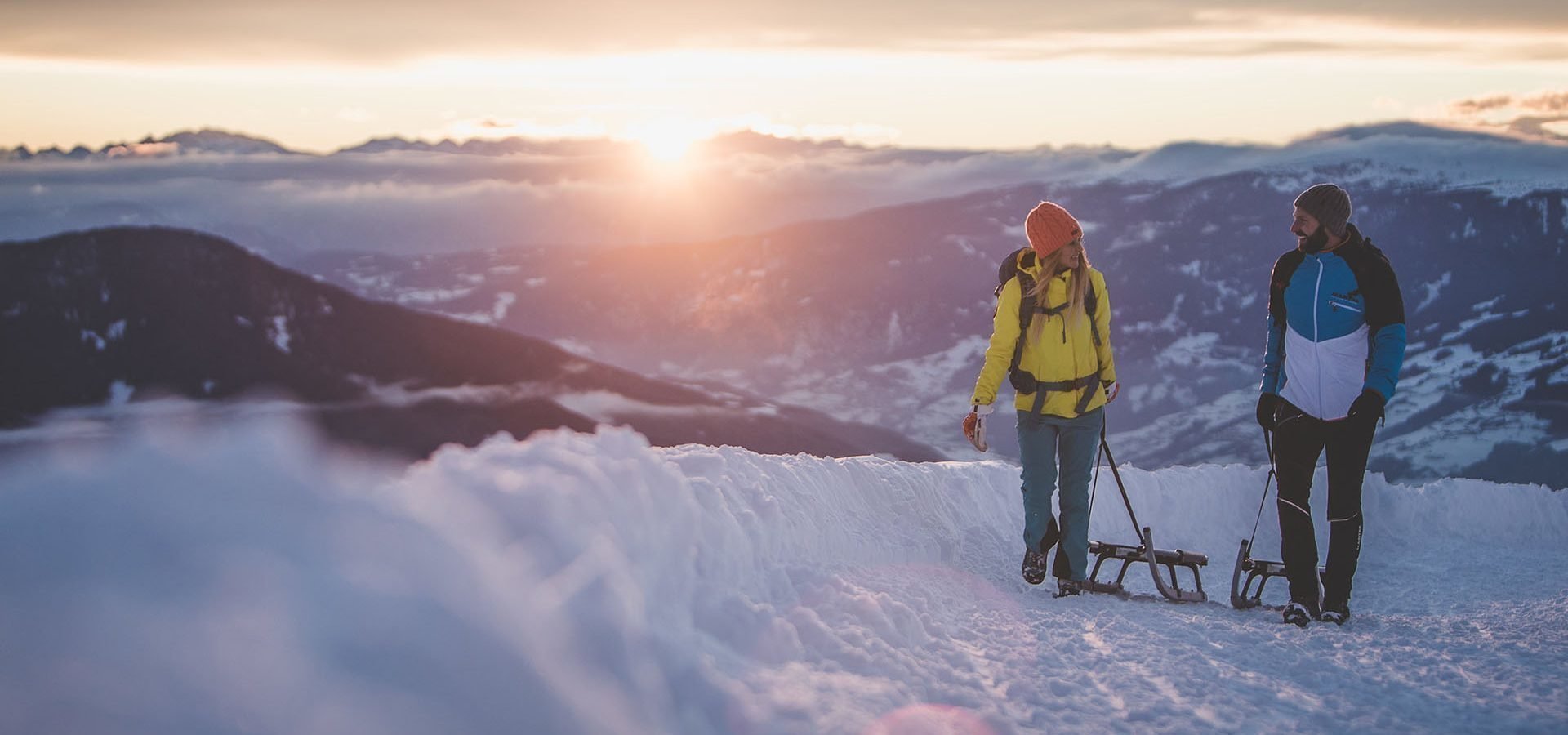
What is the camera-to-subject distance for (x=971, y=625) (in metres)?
5.54

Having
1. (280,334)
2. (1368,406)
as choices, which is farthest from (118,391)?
(1368,406)

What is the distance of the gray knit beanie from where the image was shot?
5.86 meters

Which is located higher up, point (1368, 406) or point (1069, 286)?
point (1069, 286)

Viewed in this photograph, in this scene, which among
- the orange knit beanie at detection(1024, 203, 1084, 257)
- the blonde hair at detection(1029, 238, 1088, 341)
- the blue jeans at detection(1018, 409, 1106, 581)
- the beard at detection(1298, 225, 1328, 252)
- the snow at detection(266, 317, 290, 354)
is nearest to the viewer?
the beard at detection(1298, 225, 1328, 252)

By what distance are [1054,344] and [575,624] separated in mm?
3622

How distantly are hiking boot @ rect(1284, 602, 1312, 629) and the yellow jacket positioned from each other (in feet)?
5.16

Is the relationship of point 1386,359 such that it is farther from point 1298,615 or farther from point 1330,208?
point 1298,615

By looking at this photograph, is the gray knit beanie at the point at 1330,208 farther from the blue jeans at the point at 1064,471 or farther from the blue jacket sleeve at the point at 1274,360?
the blue jeans at the point at 1064,471

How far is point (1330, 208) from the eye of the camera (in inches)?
231

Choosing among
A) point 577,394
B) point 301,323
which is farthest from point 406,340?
point 577,394

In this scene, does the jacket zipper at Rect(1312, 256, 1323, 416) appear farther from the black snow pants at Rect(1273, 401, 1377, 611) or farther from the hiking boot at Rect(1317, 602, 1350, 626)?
the hiking boot at Rect(1317, 602, 1350, 626)

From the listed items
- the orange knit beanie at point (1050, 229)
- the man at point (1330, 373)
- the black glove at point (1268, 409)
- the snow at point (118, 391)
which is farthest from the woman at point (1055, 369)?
the snow at point (118, 391)

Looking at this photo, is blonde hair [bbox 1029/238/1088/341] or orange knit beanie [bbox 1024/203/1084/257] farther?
blonde hair [bbox 1029/238/1088/341]

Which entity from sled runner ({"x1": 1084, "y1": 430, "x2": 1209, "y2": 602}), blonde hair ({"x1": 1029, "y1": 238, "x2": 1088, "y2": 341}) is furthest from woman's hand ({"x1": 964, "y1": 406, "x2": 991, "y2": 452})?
sled runner ({"x1": 1084, "y1": 430, "x2": 1209, "y2": 602})
